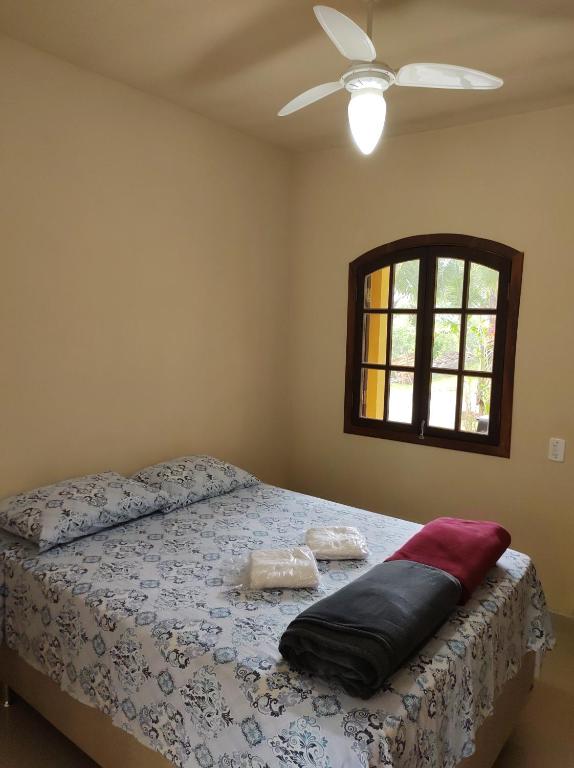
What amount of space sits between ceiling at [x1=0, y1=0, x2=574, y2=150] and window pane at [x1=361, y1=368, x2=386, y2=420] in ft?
4.82

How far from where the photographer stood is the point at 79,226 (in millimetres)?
2582

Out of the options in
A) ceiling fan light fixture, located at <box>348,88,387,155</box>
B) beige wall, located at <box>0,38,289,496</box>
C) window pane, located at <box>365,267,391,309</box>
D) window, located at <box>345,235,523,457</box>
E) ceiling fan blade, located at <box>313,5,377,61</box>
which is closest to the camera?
ceiling fan blade, located at <box>313,5,377,61</box>

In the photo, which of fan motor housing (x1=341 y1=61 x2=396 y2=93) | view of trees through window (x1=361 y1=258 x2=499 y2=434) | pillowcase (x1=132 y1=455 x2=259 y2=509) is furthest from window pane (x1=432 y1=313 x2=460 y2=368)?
fan motor housing (x1=341 y1=61 x2=396 y2=93)

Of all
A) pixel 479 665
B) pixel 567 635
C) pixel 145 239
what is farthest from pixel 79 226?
pixel 567 635

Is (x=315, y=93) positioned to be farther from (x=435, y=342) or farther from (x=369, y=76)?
(x=435, y=342)

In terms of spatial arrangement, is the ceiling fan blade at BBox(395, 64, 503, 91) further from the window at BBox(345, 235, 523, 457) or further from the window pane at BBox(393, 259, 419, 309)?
the window pane at BBox(393, 259, 419, 309)

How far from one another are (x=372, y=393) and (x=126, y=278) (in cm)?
163

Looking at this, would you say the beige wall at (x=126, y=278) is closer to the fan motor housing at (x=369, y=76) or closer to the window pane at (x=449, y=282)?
the window pane at (x=449, y=282)

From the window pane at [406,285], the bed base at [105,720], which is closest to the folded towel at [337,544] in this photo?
the bed base at [105,720]

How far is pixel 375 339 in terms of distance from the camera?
3.50 meters

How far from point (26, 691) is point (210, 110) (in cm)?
279

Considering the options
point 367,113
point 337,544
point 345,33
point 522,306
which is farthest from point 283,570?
point 522,306

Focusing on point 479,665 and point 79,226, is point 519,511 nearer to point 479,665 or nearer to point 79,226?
point 479,665

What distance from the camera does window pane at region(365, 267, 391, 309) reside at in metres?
3.41
